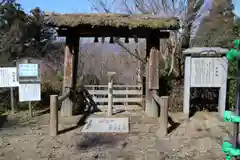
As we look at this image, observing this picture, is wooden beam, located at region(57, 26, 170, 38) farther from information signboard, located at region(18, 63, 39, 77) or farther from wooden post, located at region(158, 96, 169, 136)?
wooden post, located at region(158, 96, 169, 136)

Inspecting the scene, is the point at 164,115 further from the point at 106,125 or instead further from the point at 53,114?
the point at 53,114

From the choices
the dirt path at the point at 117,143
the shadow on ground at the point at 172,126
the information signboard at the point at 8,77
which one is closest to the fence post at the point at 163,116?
the dirt path at the point at 117,143

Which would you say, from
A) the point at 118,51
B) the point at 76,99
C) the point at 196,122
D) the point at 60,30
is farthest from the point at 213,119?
the point at 118,51

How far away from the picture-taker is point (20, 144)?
4.90 meters

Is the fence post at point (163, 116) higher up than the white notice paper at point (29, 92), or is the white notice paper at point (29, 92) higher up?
the white notice paper at point (29, 92)

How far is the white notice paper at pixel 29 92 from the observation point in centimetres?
663

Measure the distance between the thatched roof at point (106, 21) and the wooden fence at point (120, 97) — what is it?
2.75 m

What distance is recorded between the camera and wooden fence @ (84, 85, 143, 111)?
26.0 ft

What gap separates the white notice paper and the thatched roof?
6.40ft

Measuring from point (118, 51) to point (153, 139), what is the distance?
9436 mm

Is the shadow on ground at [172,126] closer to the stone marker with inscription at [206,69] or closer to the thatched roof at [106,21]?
the stone marker with inscription at [206,69]

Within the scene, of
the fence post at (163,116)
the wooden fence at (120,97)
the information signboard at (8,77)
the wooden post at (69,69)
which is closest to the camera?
the fence post at (163,116)

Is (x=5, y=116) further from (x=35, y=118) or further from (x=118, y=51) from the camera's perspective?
(x=118, y=51)

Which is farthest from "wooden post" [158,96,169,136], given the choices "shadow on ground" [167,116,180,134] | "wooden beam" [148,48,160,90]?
"wooden beam" [148,48,160,90]
